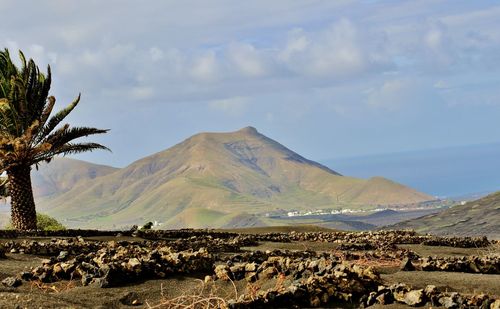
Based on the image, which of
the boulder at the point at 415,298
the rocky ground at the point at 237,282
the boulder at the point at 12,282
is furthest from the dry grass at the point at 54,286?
the boulder at the point at 415,298

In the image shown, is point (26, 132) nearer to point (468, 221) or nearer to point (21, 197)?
point (21, 197)

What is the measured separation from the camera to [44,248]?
863 inches

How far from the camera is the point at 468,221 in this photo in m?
52.1

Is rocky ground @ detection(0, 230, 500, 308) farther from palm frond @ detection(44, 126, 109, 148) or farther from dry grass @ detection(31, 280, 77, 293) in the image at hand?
palm frond @ detection(44, 126, 109, 148)

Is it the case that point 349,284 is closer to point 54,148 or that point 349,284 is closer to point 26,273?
point 26,273

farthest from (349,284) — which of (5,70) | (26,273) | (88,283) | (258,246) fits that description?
(5,70)

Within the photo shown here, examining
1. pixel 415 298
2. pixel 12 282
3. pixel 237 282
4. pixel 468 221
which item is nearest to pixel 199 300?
pixel 237 282

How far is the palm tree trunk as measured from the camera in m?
34.1

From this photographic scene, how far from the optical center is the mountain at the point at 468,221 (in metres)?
48.1

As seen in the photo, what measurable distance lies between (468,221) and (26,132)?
1266 inches

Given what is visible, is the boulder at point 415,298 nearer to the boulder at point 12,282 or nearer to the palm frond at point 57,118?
the boulder at point 12,282

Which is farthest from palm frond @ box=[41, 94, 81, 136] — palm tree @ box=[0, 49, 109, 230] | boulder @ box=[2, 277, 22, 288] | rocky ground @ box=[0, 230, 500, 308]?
boulder @ box=[2, 277, 22, 288]

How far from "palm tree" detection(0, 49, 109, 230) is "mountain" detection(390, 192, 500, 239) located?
25.4 m

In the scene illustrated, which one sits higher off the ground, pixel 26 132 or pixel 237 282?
pixel 26 132
